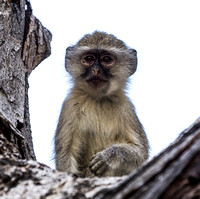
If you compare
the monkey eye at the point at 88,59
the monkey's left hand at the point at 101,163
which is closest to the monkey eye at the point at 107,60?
the monkey eye at the point at 88,59

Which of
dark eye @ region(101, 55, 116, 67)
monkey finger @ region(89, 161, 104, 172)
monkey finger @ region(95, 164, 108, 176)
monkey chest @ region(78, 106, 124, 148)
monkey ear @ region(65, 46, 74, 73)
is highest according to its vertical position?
monkey ear @ region(65, 46, 74, 73)

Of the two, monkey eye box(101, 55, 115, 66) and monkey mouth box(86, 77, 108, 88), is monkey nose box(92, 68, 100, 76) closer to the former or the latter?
monkey mouth box(86, 77, 108, 88)

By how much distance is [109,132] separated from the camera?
6762 mm

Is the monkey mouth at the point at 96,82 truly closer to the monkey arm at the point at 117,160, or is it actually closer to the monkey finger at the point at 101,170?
the monkey arm at the point at 117,160

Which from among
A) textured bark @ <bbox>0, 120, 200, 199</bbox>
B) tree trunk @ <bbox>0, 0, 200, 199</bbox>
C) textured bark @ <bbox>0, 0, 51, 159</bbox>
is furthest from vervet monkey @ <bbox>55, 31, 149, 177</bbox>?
textured bark @ <bbox>0, 120, 200, 199</bbox>

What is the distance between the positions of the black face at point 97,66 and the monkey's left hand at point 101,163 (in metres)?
1.59

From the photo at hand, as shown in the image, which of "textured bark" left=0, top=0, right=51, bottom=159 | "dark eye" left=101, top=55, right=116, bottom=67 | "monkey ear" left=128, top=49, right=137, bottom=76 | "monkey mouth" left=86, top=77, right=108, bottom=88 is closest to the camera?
"textured bark" left=0, top=0, right=51, bottom=159

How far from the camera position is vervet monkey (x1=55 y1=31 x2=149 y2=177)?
6316mm

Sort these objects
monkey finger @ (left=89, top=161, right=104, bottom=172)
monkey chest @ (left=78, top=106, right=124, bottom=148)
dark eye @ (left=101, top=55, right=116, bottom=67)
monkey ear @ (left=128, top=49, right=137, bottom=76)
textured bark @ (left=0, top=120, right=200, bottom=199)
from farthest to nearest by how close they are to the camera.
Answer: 1. monkey ear @ (left=128, top=49, right=137, bottom=76)
2. dark eye @ (left=101, top=55, right=116, bottom=67)
3. monkey chest @ (left=78, top=106, right=124, bottom=148)
4. monkey finger @ (left=89, top=161, right=104, bottom=172)
5. textured bark @ (left=0, top=120, right=200, bottom=199)

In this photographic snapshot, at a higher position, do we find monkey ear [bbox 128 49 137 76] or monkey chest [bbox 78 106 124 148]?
monkey ear [bbox 128 49 137 76]

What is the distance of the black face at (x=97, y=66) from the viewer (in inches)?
283

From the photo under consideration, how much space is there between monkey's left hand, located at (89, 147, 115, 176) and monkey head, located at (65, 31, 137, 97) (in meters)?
1.54

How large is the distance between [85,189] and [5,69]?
3.00 meters

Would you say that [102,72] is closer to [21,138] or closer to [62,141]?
[62,141]
